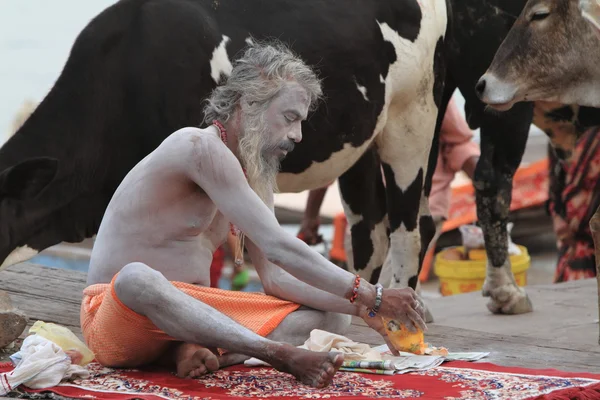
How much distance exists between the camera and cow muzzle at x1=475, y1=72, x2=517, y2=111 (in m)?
5.73

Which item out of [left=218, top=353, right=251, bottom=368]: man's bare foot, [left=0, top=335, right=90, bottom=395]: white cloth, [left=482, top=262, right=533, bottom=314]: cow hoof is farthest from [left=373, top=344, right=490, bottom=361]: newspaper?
[left=482, top=262, right=533, bottom=314]: cow hoof

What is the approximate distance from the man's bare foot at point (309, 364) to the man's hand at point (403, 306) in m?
0.27

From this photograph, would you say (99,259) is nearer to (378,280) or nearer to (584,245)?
(378,280)

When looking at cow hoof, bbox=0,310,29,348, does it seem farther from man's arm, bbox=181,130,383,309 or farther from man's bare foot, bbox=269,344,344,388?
man's bare foot, bbox=269,344,344,388

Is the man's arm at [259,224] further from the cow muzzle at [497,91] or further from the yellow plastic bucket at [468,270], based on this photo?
the yellow plastic bucket at [468,270]

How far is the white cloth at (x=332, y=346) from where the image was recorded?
4.04 meters

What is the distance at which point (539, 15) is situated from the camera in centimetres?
571

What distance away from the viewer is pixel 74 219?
5.07 m

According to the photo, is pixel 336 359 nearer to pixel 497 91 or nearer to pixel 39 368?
pixel 39 368

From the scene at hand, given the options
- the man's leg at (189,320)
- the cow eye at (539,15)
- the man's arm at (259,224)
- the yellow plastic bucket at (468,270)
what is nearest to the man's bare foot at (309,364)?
the man's leg at (189,320)

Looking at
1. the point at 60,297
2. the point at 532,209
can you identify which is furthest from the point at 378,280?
the point at 532,209

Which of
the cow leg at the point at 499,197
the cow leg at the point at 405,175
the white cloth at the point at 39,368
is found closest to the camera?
the white cloth at the point at 39,368

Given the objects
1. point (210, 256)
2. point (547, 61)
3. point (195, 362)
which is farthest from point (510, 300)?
point (195, 362)

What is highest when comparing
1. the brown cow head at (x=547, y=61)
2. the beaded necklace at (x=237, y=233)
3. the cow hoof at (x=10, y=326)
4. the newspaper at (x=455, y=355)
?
the brown cow head at (x=547, y=61)
